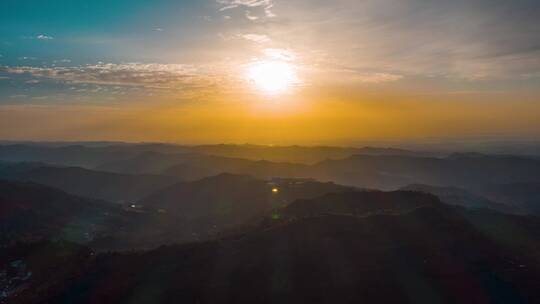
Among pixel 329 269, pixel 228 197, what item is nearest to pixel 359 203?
pixel 329 269

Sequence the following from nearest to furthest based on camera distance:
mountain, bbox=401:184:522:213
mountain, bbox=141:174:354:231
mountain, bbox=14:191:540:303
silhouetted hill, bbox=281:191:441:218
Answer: mountain, bbox=14:191:540:303
silhouetted hill, bbox=281:191:441:218
mountain, bbox=141:174:354:231
mountain, bbox=401:184:522:213

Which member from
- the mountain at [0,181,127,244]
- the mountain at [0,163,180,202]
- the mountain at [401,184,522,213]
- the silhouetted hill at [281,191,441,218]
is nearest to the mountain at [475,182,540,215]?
the mountain at [401,184,522,213]

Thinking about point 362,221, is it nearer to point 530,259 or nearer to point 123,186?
point 530,259

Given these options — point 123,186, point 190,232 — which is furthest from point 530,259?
point 123,186

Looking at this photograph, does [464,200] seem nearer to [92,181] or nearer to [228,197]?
[228,197]

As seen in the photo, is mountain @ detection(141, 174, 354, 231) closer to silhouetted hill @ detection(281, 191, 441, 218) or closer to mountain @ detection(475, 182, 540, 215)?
silhouetted hill @ detection(281, 191, 441, 218)

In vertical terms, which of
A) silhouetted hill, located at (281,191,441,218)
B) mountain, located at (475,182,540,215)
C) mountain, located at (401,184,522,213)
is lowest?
mountain, located at (475,182,540,215)

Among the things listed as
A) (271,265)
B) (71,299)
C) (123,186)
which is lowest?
(123,186)
